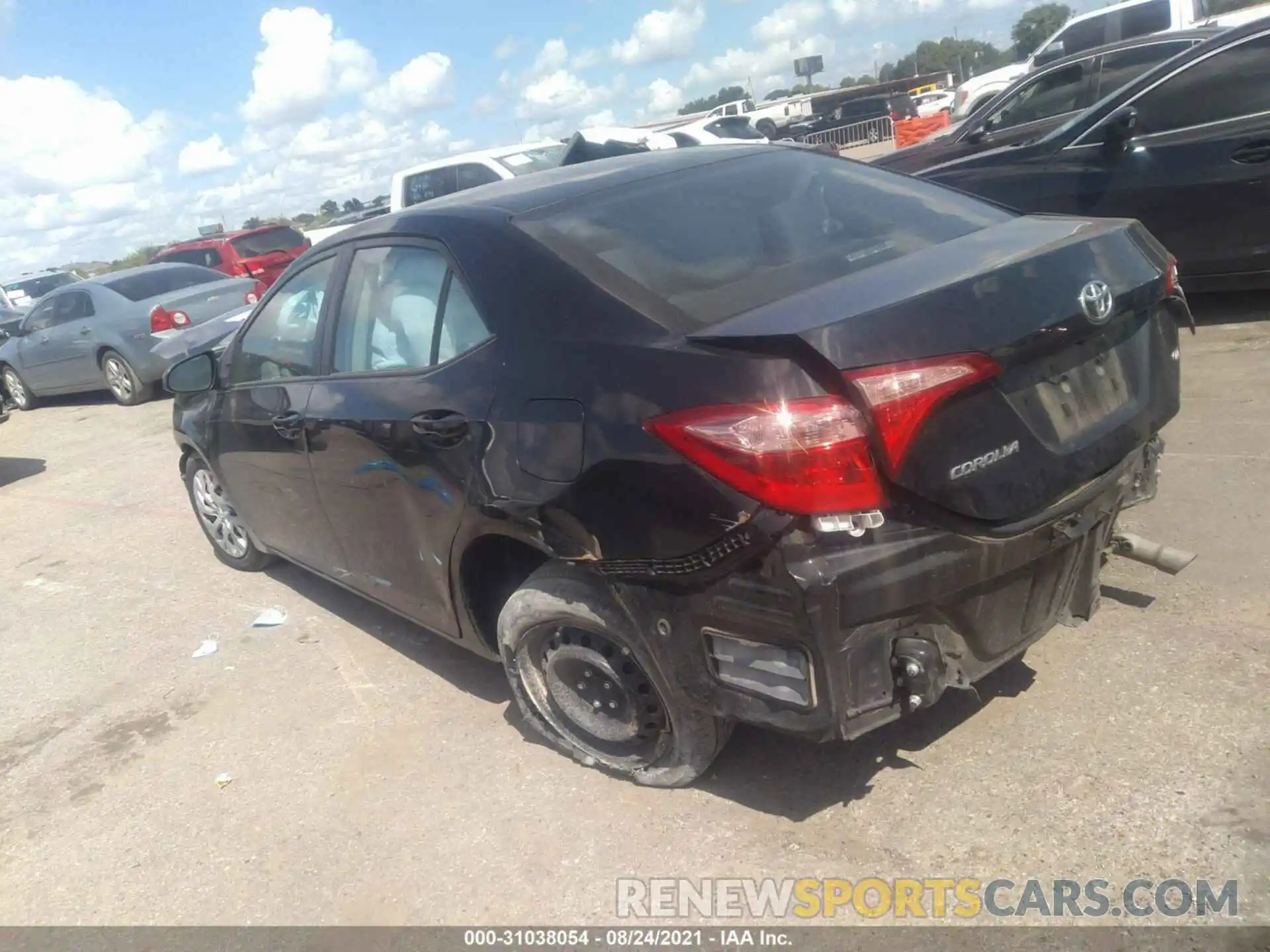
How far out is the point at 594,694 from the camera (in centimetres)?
319

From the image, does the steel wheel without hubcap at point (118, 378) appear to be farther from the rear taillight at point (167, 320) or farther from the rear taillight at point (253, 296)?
the rear taillight at point (253, 296)

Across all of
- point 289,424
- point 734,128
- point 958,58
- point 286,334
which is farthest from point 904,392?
point 958,58

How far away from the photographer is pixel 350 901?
2994mm

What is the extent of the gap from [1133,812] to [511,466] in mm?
1869

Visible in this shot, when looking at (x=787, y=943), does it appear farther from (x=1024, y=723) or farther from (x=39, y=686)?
(x=39, y=686)

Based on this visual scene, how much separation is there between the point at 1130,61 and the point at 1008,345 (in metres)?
8.88

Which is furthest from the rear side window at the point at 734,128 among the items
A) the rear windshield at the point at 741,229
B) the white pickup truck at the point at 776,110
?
the rear windshield at the point at 741,229

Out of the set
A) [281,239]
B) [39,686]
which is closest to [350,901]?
[39,686]

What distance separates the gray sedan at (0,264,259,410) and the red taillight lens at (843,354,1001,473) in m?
10.00

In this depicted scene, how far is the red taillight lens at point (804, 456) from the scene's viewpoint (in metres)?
2.35

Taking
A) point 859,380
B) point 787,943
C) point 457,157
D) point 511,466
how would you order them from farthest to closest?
point 457,157, point 511,466, point 787,943, point 859,380

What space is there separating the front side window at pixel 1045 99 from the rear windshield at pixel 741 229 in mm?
6748

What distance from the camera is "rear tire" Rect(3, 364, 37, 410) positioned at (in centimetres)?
1350

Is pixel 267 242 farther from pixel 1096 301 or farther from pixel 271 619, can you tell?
pixel 1096 301
